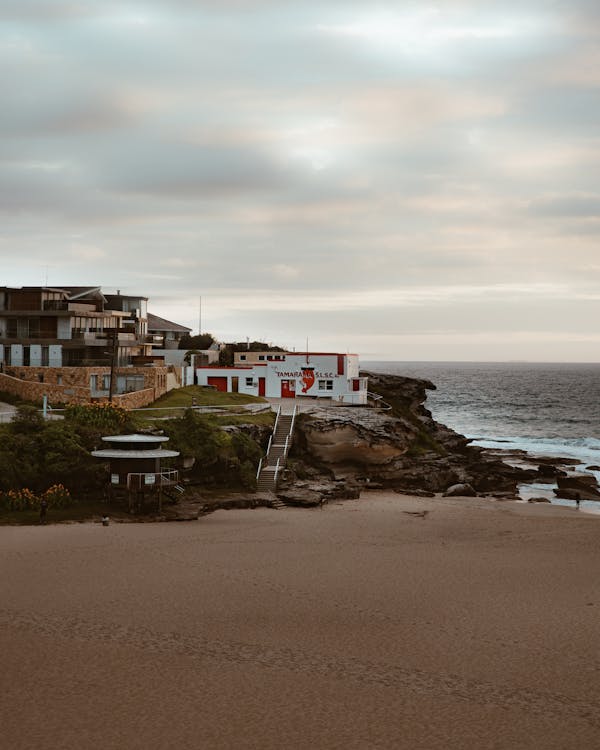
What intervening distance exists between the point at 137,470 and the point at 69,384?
20680 millimetres

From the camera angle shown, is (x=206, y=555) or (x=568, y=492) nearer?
(x=206, y=555)

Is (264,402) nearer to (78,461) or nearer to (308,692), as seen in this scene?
(78,461)

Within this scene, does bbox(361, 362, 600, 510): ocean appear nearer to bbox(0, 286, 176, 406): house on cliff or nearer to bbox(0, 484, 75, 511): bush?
bbox(0, 484, 75, 511): bush

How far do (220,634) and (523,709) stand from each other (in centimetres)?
760

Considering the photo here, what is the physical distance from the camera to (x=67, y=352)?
60750 mm

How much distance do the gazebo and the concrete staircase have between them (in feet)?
19.5

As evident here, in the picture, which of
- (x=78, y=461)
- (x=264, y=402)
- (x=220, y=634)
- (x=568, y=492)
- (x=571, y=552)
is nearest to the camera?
(x=220, y=634)

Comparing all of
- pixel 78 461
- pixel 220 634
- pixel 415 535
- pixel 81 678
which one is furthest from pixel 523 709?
pixel 78 461

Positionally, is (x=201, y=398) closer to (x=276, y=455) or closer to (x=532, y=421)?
(x=276, y=455)

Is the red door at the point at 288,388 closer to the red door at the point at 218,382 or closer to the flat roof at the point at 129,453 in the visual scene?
the red door at the point at 218,382

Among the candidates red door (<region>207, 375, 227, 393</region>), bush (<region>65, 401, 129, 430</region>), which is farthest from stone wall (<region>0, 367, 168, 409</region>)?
red door (<region>207, 375, 227, 393</region>)

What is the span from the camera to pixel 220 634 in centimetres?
2097

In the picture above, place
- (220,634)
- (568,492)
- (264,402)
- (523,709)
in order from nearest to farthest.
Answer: (523,709)
(220,634)
(568,492)
(264,402)

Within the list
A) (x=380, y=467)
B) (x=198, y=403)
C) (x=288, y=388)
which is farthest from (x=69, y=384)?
(x=380, y=467)
